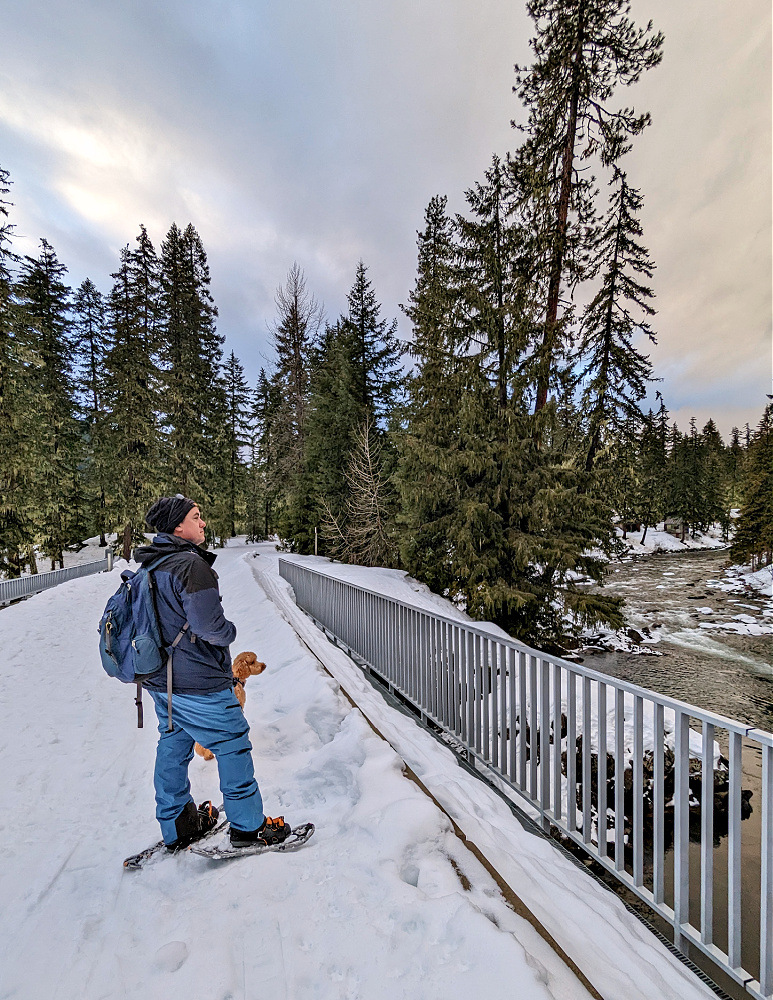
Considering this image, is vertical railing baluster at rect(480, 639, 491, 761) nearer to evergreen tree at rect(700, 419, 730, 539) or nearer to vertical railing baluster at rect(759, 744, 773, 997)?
vertical railing baluster at rect(759, 744, 773, 997)

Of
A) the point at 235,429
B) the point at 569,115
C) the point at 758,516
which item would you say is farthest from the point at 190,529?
the point at 235,429

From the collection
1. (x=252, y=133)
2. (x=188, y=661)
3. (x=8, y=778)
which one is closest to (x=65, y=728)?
(x=8, y=778)

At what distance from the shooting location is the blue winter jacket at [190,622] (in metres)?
2.30

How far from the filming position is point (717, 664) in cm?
1262

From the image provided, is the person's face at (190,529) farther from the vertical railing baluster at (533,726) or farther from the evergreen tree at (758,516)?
the evergreen tree at (758,516)

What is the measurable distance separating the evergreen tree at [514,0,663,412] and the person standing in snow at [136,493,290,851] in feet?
34.9

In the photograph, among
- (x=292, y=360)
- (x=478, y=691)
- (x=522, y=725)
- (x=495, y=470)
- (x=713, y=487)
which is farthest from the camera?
(x=713, y=487)

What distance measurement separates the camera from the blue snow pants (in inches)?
92.0

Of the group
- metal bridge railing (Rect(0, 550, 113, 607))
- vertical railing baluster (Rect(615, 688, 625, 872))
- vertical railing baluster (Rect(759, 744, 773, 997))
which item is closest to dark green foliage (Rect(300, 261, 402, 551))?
metal bridge railing (Rect(0, 550, 113, 607))

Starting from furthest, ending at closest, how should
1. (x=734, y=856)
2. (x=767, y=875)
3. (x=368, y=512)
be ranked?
(x=368, y=512) < (x=734, y=856) < (x=767, y=875)

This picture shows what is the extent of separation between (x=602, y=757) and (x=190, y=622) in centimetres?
236

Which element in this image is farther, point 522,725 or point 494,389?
point 494,389

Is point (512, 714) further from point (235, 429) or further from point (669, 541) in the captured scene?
point (669, 541)

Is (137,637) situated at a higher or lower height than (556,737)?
higher
